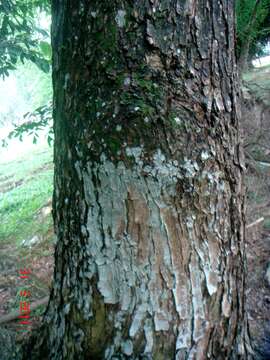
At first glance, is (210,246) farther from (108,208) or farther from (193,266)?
(108,208)

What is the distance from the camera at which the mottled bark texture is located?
1.12 meters

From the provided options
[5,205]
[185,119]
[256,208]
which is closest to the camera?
[185,119]

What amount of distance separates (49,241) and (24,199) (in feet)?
11.2

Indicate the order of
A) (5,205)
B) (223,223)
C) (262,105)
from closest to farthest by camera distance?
1. (223,223)
2. (262,105)
3. (5,205)

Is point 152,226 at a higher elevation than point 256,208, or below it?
higher

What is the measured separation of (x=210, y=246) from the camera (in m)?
1.22

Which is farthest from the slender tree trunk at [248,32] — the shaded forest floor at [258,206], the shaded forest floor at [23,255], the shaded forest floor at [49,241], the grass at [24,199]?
the grass at [24,199]

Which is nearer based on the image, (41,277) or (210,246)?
(210,246)

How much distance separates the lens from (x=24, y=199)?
755 cm

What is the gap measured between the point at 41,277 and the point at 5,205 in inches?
174

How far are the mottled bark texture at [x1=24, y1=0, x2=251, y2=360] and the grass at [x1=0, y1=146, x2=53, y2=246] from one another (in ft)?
12.3

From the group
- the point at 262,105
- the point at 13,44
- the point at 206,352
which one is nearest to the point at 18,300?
the point at 206,352

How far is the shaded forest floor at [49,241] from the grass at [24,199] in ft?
0.07

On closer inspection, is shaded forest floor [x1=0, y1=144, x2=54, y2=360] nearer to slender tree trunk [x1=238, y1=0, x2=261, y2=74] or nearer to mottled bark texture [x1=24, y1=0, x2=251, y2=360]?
mottled bark texture [x1=24, y1=0, x2=251, y2=360]
